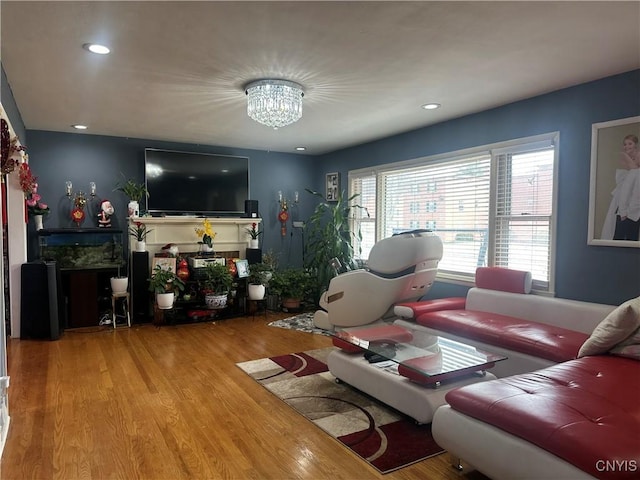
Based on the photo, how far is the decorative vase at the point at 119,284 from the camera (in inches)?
196

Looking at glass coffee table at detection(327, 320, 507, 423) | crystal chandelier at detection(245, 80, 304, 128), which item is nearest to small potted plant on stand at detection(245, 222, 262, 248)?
crystal chandelier at detection(245, 80, 304, 128)

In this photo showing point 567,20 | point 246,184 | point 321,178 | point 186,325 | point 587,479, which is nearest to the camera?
point 587,479

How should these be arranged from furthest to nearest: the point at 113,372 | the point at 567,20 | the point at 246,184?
the point at 246,184
the point at 113,372
the point at 567,20

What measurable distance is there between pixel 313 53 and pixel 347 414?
233cm

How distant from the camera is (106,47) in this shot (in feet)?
8.54

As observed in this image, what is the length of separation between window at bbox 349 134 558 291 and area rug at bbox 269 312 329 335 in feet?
4.85

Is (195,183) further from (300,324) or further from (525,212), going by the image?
(525,212)

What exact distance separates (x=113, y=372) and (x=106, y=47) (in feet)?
8.15

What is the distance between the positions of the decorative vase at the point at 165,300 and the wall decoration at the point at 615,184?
4.30 meters

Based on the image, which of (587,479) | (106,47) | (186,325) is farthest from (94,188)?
(587,479)

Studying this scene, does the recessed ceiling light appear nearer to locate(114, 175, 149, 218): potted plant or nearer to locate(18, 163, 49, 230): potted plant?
locate(18, 163, 49, 230): potted plant

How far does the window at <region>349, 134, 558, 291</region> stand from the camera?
3.71 metres

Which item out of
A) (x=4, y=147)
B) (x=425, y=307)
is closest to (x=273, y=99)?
(x=4, y=147)

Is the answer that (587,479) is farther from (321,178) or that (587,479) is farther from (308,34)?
(321,178)
